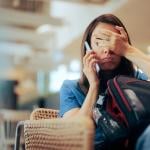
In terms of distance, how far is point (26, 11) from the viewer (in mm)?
6238

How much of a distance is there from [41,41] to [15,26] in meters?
0.94

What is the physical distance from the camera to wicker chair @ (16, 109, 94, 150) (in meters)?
0.94

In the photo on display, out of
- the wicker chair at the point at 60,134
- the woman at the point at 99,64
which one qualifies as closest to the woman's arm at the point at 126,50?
the woman at the point at 99,64

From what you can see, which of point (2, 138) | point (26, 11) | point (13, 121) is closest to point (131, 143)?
point (2, 138)

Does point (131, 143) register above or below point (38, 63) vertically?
above

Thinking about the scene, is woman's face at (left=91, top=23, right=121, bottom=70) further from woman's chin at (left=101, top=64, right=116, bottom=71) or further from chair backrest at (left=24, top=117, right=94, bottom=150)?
chair backrest at (left=24, top=117, right=94, bottom=150)

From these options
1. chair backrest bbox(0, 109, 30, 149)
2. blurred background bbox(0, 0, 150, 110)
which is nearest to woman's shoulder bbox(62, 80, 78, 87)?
blurred background bbox(0, 0, 150, 110)

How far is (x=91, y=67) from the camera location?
1430mm

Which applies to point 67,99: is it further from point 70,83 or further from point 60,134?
point 60,134

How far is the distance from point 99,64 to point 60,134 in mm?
490

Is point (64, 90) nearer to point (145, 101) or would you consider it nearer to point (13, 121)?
point (145, 101)

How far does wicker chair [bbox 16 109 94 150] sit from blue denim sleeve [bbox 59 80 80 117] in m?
0.21

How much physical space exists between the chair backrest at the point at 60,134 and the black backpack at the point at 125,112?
0.54 feet

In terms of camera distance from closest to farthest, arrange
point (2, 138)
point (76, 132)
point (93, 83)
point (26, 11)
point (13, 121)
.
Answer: point (76, 132)
point (93, 83)
point (2, 138)
point (13, 121)
point (26, 11)
